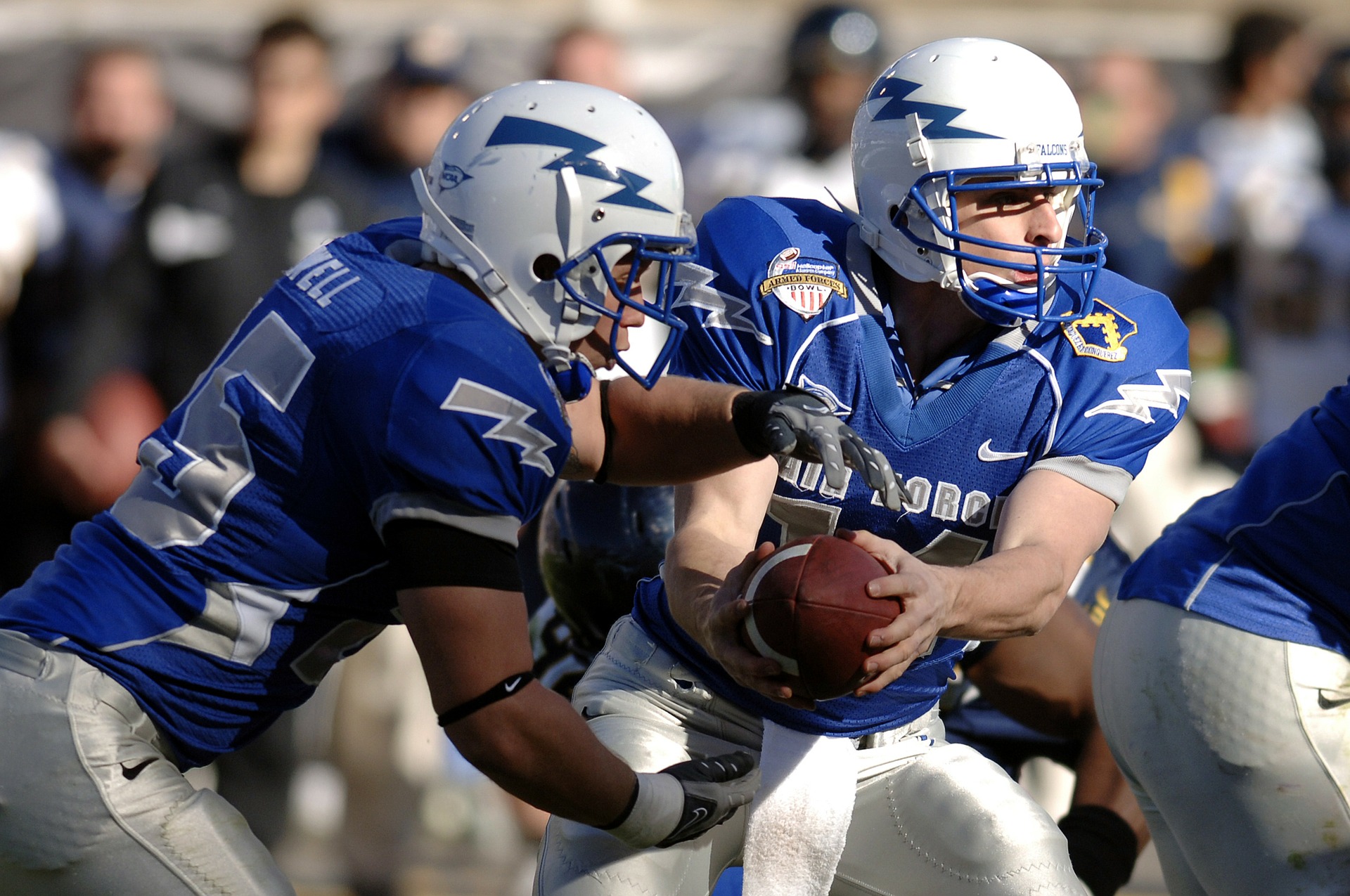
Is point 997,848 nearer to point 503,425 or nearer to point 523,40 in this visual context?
point 503,425

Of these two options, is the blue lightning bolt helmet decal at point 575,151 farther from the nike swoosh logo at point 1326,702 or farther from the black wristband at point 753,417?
the nike swoosh logo at point 1326,702

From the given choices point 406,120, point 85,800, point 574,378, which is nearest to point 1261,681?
point 574,378

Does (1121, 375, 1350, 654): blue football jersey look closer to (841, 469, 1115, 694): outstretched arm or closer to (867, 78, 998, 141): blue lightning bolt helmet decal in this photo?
(841, 469, 1115, 694): outstretched arm

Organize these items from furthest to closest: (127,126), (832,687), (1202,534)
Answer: (127,126)
(1202,534)
(832,687)

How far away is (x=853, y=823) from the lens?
308cm

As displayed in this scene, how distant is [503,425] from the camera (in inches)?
96.0

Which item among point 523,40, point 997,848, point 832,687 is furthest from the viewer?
point 523,40

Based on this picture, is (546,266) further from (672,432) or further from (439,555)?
(439,555)

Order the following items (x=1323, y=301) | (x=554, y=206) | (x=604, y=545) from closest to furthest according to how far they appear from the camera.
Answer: (x=554, y=206) < (x=604, y=545) < (x=1323, y=301)

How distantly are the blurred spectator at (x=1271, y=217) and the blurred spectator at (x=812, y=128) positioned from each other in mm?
1466

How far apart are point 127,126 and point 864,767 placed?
13.2 ft

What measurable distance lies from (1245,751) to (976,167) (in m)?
1.14

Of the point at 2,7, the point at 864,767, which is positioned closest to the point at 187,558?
the point at 864,767

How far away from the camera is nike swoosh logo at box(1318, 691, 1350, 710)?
304cm
